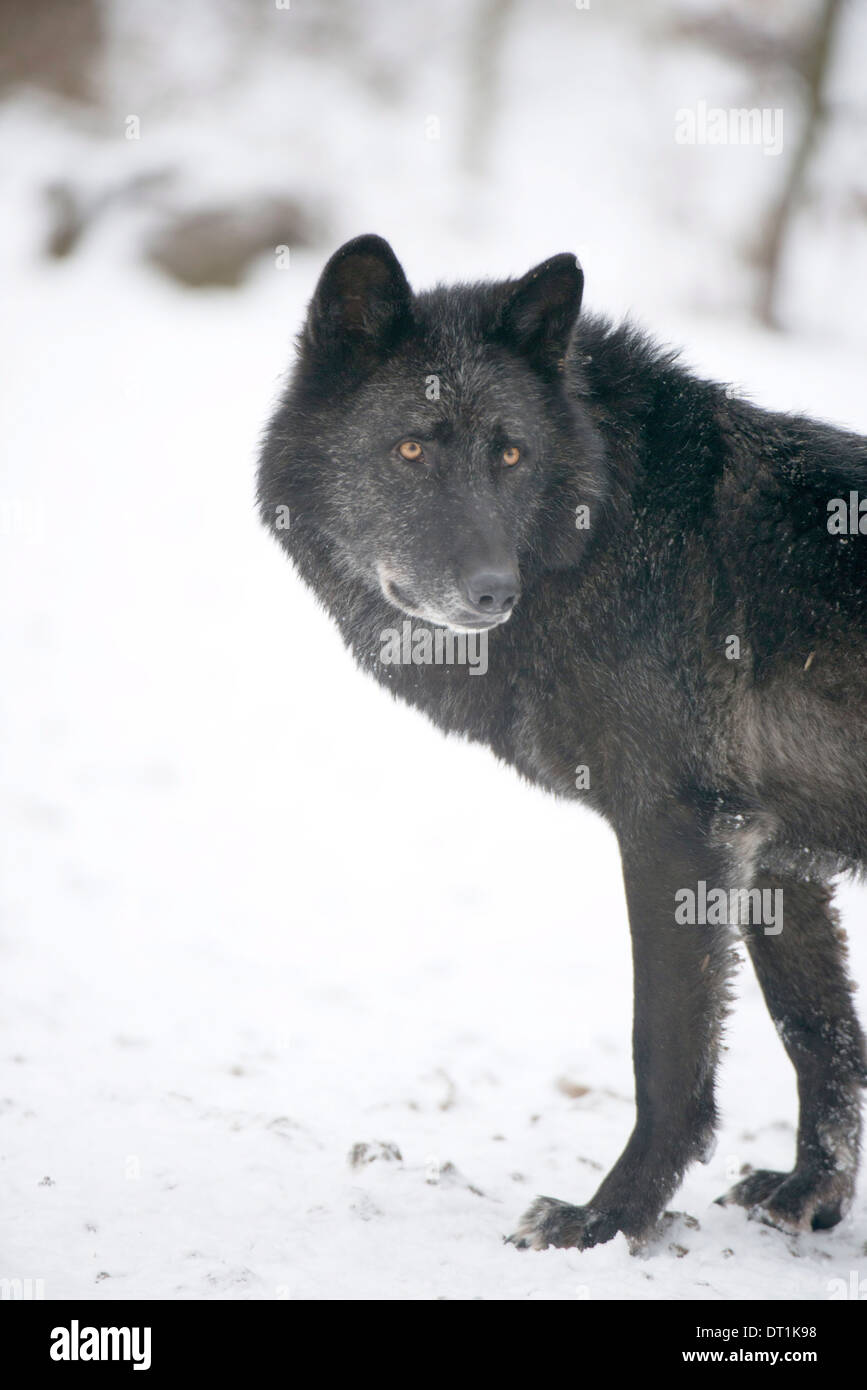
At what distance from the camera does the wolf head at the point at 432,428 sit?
11.7ft

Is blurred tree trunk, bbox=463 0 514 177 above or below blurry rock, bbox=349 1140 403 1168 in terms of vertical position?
above

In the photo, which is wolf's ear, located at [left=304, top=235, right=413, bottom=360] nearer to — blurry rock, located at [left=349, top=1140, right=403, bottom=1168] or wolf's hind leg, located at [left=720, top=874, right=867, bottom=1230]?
wolf's hind leg, located at [left=720, top=874, right=867, bottom=1230]

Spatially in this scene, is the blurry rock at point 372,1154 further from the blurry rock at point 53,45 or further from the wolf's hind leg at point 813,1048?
the blurry rock at point 53,45

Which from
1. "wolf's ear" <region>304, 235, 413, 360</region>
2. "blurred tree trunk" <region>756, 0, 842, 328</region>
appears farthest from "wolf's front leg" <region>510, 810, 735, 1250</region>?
"blurred tree trunk" <region>756, 0, 842, 328</region>

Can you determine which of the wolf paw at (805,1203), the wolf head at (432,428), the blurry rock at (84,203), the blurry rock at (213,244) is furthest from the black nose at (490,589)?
the blurry rock at (84,203)

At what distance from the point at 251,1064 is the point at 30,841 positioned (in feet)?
8.27

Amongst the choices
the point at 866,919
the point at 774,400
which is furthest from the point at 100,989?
the point at 774,400

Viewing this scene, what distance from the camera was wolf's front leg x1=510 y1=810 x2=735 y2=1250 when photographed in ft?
11.1

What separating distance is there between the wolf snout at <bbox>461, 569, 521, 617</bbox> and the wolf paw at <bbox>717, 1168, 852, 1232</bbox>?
2.25 meters

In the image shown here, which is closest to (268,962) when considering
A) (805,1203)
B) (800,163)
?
(805,1203)

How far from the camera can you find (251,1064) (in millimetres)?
4695

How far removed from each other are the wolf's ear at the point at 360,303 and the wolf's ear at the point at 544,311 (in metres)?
0.37

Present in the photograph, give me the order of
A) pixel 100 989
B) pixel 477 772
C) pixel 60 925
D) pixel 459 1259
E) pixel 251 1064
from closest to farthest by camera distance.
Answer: pixel 459 1259, pixel 251 1064, pixel 100 989, pixel 60 925, pixel 477 772

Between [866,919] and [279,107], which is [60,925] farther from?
[279,107]
